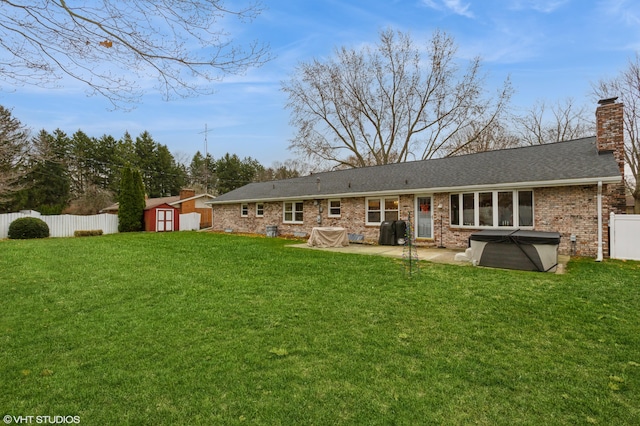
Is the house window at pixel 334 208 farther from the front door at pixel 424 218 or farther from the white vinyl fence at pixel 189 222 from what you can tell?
the white vinyl fence at pixel 189 222

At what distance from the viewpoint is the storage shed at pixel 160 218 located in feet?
75.4

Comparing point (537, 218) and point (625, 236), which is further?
point (537, 218)

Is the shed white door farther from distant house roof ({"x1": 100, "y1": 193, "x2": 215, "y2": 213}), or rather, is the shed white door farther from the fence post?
the fence post

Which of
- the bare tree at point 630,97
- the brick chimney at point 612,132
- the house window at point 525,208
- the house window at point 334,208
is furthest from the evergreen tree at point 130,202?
the bare tree at point 630,97

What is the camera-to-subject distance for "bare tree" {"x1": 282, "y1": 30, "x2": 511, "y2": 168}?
79.7 feet

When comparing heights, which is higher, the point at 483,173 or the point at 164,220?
the point at 483,173

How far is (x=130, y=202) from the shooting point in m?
22.5

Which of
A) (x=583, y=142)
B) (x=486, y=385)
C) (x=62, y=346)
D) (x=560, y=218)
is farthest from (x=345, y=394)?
(x=583, y=142)

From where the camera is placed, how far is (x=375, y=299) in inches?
208

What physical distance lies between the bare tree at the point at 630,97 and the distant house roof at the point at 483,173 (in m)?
12.9

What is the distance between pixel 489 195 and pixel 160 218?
69.8ft

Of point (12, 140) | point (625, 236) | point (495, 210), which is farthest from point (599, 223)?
point (12, 140)

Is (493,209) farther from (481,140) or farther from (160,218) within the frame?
(160,218)

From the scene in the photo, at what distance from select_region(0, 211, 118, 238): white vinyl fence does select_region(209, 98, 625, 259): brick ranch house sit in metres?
12.5
